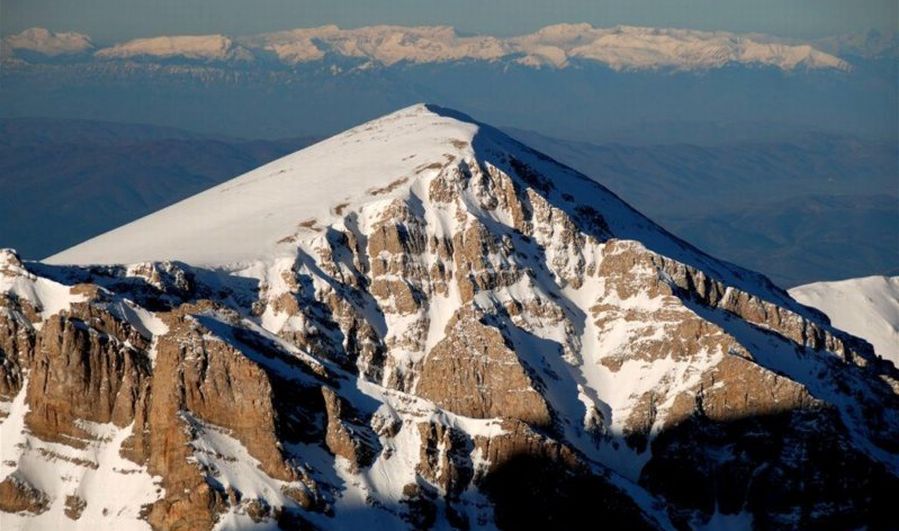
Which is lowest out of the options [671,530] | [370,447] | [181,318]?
[671,530]

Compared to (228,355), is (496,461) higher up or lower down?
lower down

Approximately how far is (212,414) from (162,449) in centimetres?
677

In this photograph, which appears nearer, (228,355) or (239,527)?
(239,527)

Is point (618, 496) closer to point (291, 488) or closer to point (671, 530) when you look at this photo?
point (671, 530)

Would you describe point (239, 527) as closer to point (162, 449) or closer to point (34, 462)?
point (162, 449)

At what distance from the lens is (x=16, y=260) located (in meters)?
191

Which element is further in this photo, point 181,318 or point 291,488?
point 181,318

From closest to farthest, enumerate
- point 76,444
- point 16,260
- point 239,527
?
point 239,527, point 76,444, point 16,260

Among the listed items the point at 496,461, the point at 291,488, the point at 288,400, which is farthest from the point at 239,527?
the point at 496,461

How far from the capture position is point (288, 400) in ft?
610

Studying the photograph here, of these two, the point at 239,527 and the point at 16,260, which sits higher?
the point at 16,260

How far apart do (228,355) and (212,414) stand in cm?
665

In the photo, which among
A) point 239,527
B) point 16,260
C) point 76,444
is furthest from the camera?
point 16,260

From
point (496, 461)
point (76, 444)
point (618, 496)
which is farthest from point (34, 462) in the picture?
point (618, 496)
